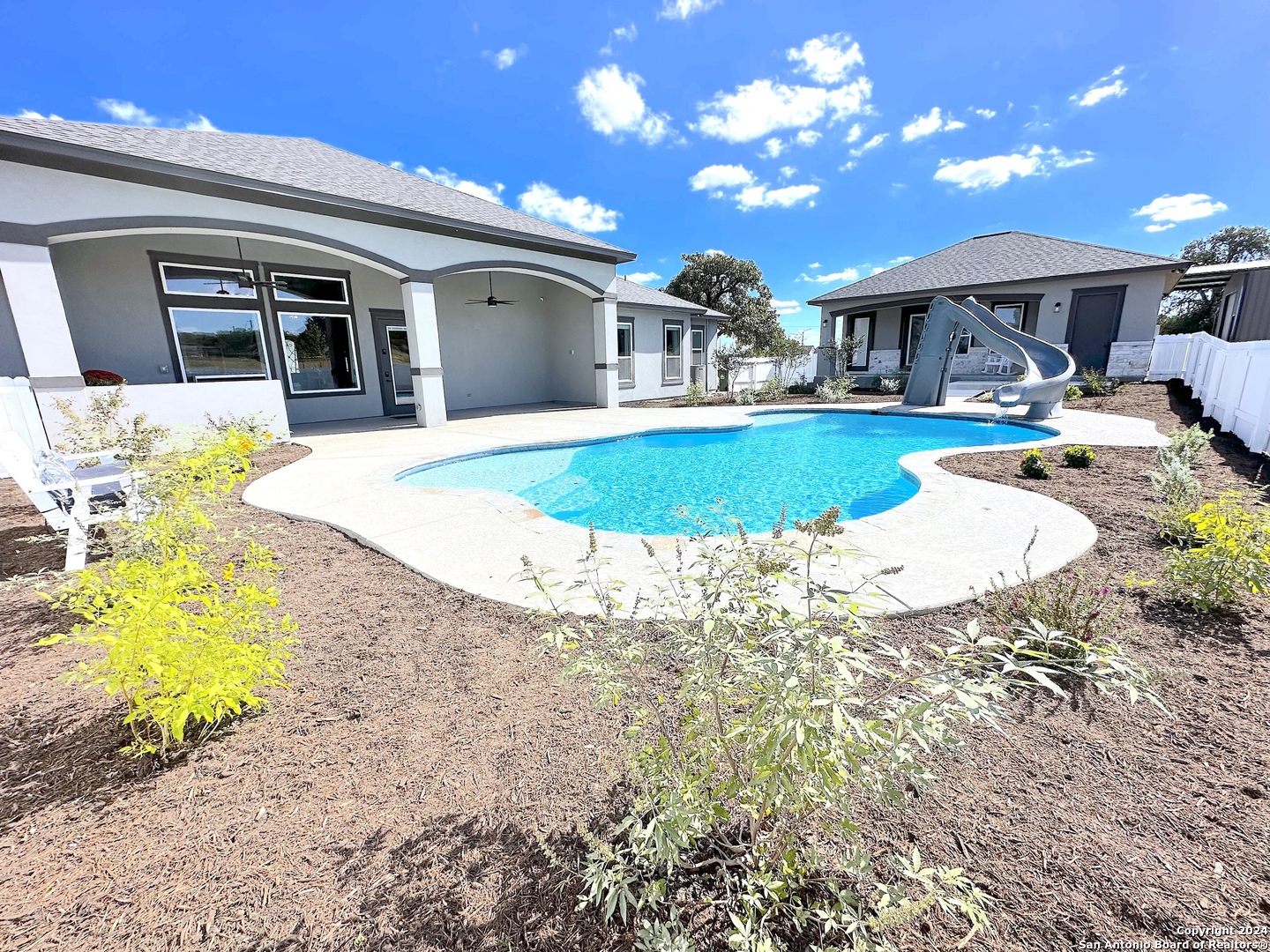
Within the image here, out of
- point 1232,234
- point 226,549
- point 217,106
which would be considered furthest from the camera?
point 1232,234

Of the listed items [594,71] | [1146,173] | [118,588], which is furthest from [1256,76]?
[118,588]

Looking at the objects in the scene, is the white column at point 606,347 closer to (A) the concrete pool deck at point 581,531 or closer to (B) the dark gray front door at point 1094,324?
(A) the concrete pool deck at point 581,531

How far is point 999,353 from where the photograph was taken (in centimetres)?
1222

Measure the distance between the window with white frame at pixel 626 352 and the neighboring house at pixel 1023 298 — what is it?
936cm

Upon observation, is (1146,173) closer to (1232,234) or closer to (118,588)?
(1232,234)

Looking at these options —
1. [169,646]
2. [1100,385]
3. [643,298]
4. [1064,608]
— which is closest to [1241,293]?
[1100,385]

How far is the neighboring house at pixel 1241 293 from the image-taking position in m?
14.7

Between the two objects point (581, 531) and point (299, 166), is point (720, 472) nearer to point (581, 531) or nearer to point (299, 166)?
point (581, 531)

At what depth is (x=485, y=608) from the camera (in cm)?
312

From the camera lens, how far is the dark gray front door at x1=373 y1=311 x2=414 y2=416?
12.6 m

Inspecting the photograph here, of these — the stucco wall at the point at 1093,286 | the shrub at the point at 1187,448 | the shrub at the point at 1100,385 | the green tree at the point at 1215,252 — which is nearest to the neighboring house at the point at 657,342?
the stucco wall at the point at 1093,286

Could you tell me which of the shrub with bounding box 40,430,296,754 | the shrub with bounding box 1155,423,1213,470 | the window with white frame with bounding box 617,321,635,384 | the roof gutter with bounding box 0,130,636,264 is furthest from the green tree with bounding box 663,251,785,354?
the shrub with bounding box 40,430,296,754

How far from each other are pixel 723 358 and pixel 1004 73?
37.6ft

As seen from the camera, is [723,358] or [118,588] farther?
[723,358]
